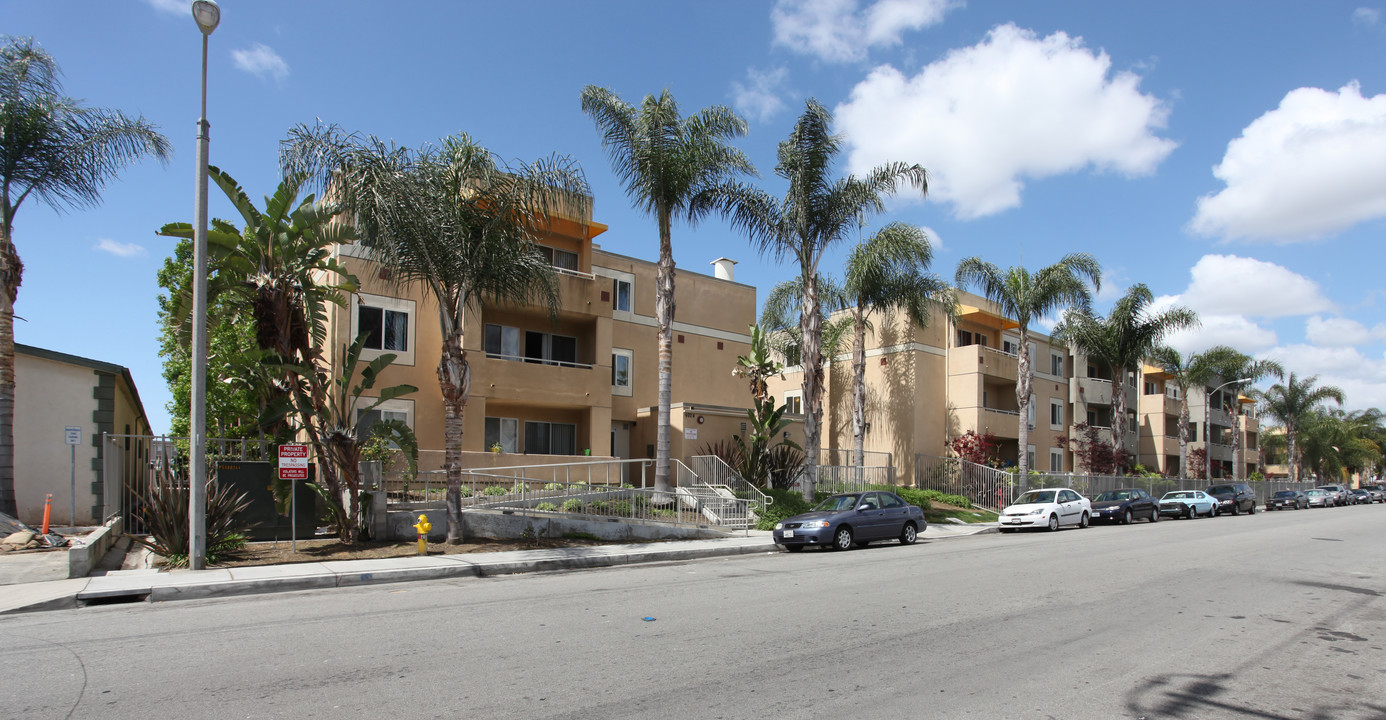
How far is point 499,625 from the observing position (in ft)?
28.0

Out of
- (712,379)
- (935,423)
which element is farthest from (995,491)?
(712,379)

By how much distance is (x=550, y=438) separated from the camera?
85.7 feet

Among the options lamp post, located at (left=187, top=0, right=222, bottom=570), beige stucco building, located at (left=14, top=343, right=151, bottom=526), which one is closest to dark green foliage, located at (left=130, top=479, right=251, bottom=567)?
lamp post, located at (left=187, top=0, right=222, bottom=570)

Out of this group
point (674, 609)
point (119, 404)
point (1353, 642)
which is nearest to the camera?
point (1353, 642)

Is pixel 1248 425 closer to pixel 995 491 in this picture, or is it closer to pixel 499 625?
pixel 995 491

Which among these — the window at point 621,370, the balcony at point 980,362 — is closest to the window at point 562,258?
the window at point 621,370

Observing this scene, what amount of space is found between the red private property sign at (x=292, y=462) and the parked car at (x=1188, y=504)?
1270 inches

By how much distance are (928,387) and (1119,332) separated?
1213 centimetres

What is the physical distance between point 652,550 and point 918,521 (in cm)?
718

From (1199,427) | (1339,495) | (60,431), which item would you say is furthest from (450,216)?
(1199,427)

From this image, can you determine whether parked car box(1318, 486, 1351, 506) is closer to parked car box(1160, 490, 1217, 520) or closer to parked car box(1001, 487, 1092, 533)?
parked car box(1160, 490, 1217, 520)

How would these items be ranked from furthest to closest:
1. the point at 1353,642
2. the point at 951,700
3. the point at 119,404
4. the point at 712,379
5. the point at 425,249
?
the point at 712,379 < the point at 119,404 < the point at 425,249 < the point at 1353,642 < the point at 951,700

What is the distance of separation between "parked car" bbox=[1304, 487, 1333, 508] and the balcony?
91.0 ft

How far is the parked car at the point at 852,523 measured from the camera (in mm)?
17609
